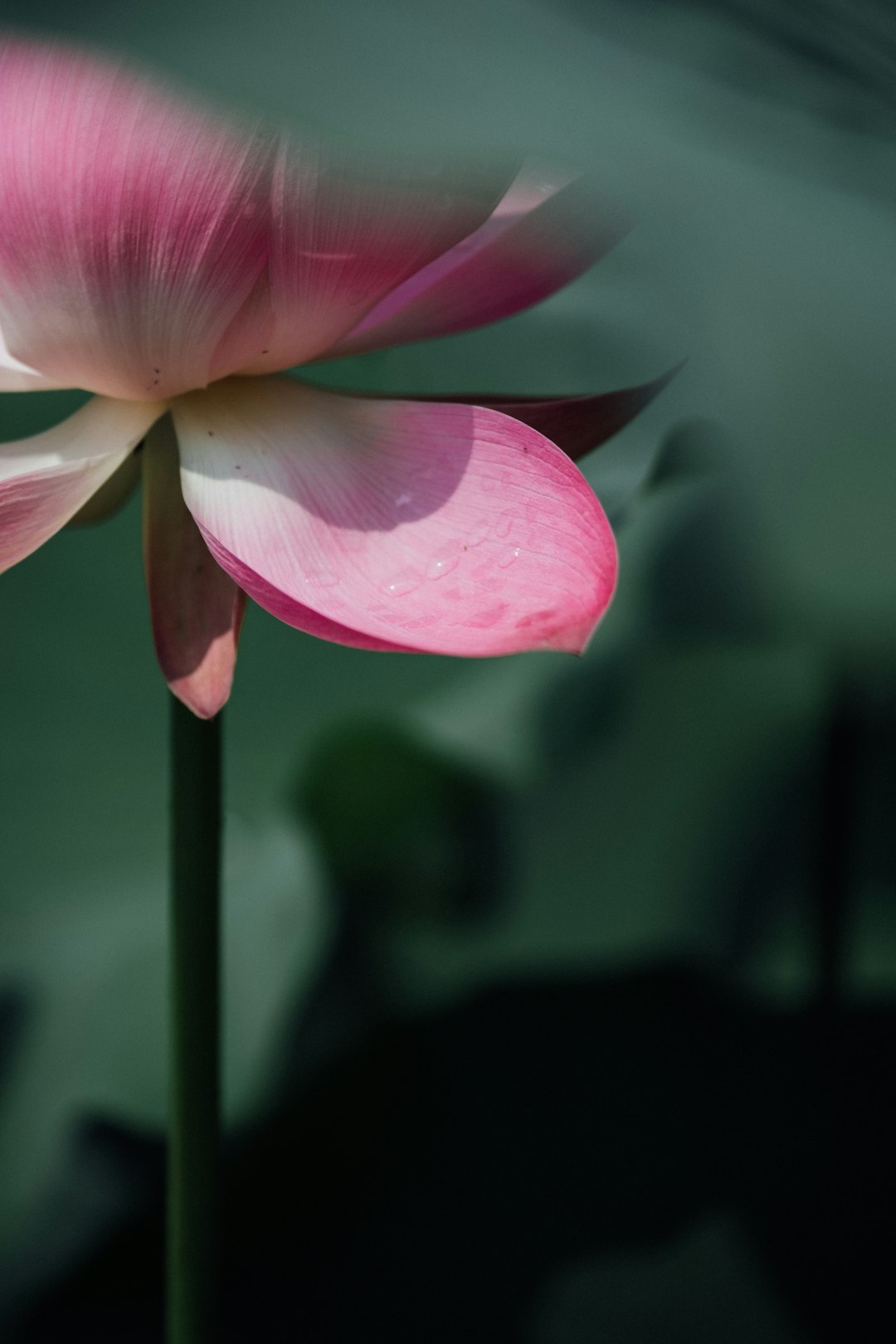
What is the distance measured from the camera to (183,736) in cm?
33

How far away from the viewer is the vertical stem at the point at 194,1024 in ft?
1.09

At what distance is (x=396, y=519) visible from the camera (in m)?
0.28

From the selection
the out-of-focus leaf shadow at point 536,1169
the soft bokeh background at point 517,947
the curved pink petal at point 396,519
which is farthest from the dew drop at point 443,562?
the out-of-focus leaf shadow at point 536,1169

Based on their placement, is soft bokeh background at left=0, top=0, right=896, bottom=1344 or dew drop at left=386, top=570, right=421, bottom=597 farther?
soft bokeh background at left=0, top=0, right=896, bottom=1344

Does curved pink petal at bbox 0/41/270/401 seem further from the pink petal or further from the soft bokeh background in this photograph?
the soft bokeh background

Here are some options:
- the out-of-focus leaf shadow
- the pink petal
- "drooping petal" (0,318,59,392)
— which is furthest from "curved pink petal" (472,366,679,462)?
the out-of-focus leaf shadow

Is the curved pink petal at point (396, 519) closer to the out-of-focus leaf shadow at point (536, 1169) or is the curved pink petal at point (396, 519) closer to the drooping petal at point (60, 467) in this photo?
the drooping petal at point (60, 467)

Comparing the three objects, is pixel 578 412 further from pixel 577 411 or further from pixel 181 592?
pixel 181 592

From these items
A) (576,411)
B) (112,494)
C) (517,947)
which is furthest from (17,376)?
(517,947)

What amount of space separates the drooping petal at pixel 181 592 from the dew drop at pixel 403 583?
0.17 feet

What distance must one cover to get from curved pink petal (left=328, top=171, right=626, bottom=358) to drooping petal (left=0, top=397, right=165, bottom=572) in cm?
6

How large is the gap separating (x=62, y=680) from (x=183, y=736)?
37cm

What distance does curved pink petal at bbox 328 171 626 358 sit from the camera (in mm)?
307

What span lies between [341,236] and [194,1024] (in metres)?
0.22
